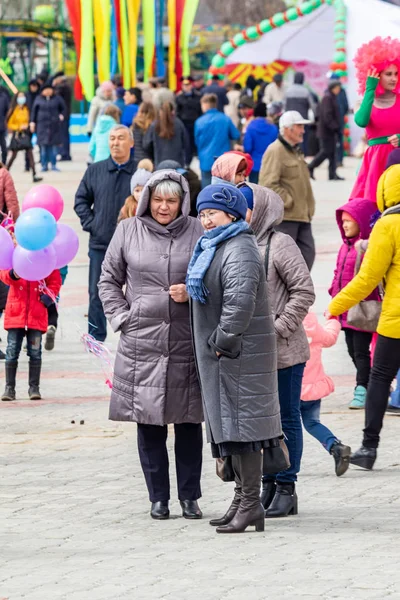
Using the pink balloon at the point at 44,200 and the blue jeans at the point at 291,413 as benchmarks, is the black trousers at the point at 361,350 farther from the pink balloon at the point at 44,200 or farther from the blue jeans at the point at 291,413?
the blue jeans at the point at 291,413

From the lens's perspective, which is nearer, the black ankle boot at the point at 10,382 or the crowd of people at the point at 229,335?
the crowd of people at the point at 229,335

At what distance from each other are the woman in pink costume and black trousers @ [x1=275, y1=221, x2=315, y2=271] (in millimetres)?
1389

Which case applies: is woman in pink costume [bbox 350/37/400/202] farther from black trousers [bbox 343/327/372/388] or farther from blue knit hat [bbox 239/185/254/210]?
blue knit hat [bbox 239/185/254/210]

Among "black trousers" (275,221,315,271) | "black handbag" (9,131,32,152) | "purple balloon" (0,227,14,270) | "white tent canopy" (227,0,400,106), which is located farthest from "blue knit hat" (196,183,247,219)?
"white tent canopy" (227,0,400,106)

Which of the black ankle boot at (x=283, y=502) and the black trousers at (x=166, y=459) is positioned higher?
the black trousers at (x=166, y=459)

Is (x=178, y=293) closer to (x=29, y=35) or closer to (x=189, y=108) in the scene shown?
(x=189, y=108)

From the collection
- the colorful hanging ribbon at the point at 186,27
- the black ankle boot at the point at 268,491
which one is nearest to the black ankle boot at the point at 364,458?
the black ankle boot at the point at 268,491

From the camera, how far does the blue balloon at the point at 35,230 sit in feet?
28.8

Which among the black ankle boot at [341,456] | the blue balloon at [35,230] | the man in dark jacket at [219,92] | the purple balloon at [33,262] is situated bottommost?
the man in dark jacket at [219,92]

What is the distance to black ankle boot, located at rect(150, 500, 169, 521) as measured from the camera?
6.83 meters

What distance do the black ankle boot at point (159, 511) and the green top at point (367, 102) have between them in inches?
191

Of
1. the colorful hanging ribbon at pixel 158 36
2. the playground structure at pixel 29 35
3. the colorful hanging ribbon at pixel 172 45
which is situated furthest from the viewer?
the playground structure at pixel 29 35

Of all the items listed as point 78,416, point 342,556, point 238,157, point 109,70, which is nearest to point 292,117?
point 78,416

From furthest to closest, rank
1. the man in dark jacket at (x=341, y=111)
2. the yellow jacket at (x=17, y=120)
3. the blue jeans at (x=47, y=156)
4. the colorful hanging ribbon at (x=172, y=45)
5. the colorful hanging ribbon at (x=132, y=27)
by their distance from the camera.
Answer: the colorful hanging ribbon at (x=172, y=45)
the colorful hanging ribbon at (x=132, y=27)
the blue jeans at (x=47, y=156)
the man in dark jacket at (x=341, y=111)
the yellow jacket at (x=17, y=120)
